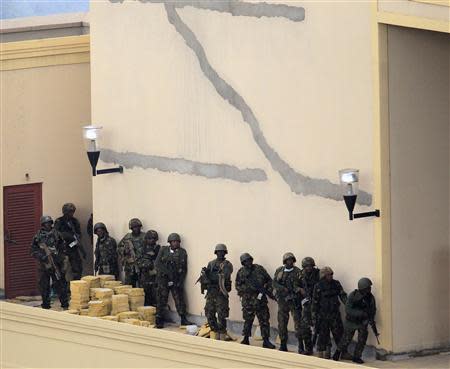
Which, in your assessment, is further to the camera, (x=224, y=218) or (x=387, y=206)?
(x=224, y=218)

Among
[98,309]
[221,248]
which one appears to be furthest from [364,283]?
[98,309]

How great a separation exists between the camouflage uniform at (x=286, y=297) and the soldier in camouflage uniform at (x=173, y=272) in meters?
2.61

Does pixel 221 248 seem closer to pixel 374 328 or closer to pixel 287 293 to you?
pixel 287 293

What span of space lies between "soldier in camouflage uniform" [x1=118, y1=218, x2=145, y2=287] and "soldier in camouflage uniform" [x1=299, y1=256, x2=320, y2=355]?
13.5 feet

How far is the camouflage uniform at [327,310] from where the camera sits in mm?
24703

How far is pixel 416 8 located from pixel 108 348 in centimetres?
578

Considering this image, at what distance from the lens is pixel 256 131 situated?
2652cm

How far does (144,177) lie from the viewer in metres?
28.8

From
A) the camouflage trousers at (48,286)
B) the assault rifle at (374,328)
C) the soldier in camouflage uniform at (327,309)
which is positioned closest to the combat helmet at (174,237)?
the camouflage trousers at (48,286)

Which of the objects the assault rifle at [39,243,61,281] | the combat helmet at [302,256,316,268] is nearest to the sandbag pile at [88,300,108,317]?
the assault rifle at [39,243,61,281]

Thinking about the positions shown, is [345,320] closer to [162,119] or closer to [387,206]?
[387,206]

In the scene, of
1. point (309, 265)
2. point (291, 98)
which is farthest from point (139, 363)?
point (291, 98)

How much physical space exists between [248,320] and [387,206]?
3018 millimetres

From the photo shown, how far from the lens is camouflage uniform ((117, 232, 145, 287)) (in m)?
28.5
